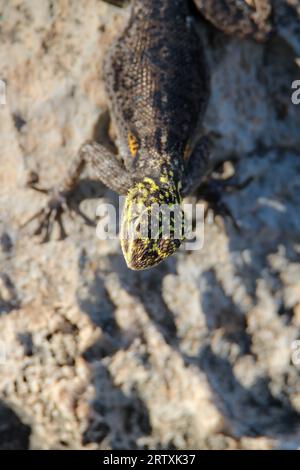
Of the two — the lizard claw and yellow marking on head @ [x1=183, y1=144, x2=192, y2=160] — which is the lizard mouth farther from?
yellow marking on head @ [x1=183, y1=144, x2=192, y2=160]

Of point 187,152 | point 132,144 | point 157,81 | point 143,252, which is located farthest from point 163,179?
point 157,81

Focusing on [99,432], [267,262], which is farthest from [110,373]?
[267,262]

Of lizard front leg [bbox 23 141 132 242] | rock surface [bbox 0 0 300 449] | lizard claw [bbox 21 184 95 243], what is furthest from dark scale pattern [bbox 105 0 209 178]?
lizard claw [bbox 21 184 95 243]

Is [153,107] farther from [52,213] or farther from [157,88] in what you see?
[52,213]

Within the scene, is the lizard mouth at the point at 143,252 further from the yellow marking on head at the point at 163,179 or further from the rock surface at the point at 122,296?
the rock surface at the point at 122,296

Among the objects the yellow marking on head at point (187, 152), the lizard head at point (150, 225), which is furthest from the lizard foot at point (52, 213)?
the yellow marking on head at point (187, 152)

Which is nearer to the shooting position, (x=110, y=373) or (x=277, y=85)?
(x=110, y=373)

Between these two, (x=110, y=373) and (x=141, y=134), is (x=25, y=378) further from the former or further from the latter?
(x=141, y=134)
